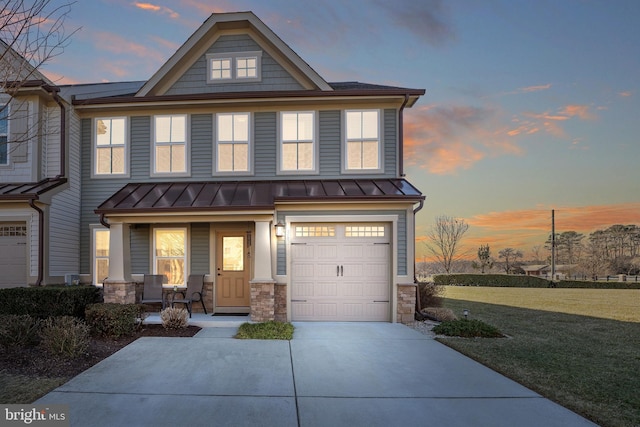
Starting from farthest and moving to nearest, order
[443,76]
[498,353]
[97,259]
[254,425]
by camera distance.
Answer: [443,76] < [97,259] < [498,353] < [254,425]

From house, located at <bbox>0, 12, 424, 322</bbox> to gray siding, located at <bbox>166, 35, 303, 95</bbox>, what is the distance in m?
0.03

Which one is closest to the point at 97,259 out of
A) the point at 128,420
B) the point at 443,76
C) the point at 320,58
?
the point at 128,420

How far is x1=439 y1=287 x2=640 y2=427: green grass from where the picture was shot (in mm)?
4430

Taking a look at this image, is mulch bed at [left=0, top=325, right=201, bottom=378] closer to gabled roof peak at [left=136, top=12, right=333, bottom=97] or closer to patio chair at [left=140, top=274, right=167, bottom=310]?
patio chair at [left=140, top=274, right=167, bottom=310]

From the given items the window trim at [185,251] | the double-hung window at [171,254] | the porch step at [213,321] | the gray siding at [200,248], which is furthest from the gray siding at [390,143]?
the double-hung window at [171,254]

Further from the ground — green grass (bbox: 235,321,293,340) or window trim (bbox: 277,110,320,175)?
window trim (bbox: 277,110,320,175)

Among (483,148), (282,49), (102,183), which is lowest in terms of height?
(102,183)

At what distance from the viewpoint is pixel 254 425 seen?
→ 12.3 feet

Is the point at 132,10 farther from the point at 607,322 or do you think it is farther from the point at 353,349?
the point at 607,322

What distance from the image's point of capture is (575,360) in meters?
6.30

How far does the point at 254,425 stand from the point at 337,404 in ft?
3.49

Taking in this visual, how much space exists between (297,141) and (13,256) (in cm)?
830

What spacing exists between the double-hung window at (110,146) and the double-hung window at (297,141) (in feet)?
15.6

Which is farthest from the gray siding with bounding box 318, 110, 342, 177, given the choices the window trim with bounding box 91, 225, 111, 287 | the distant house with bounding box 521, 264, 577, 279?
the distant house with bounding box 521, 264, 577, 279
